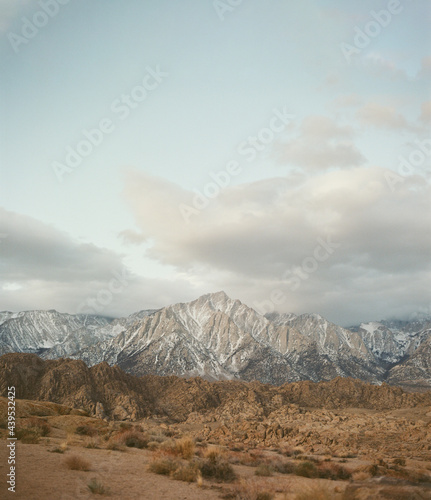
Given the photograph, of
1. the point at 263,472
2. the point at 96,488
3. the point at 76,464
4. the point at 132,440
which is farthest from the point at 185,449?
the point at 96,488

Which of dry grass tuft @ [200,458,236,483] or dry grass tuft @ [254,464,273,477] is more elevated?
dry grass tuft @ [200,458,236,483]

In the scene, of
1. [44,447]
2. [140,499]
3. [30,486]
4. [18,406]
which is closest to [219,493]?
[140,499]

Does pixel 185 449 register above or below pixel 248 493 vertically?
below

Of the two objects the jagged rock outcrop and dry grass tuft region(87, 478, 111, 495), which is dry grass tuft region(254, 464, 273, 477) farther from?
the jagged rock outcrop

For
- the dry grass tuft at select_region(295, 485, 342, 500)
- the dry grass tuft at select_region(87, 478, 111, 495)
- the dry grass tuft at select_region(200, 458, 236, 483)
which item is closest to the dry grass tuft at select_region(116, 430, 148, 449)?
the dry grass tuft at select_region(200, 458, 236, 483)

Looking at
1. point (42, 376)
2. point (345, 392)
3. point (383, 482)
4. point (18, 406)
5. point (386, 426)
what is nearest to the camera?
point (383, 482)

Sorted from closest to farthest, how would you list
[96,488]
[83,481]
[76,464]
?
[96,488] → [83,481] → [76,464]

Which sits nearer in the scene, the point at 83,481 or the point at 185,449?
the point at 83,481

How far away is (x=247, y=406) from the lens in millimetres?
94688

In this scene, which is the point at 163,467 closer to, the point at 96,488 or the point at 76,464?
the point at 76,464

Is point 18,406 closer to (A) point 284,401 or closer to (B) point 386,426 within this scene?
(B) point 386,426

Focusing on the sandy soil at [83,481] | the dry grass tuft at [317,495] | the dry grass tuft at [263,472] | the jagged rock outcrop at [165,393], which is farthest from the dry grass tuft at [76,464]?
the jagged rock outcrop at [165,393]

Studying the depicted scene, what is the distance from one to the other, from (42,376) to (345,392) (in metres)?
91.8

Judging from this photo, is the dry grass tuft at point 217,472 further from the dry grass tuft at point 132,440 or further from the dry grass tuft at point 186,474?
the dry grass tuft at point 132,440
